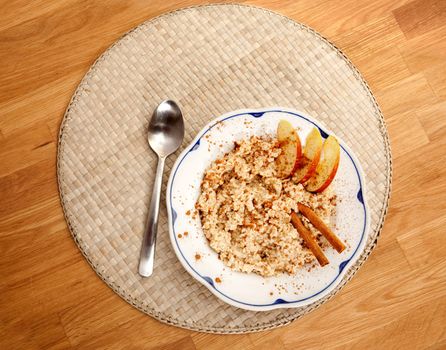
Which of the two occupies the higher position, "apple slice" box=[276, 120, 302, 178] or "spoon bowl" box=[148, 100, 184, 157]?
"spoon bowl" box=[148, 100, 184, 157]

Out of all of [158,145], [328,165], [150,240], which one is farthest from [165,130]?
[328,165]

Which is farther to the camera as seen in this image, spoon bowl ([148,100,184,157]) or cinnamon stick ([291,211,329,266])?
spoon bowl ([148,100,184,157])

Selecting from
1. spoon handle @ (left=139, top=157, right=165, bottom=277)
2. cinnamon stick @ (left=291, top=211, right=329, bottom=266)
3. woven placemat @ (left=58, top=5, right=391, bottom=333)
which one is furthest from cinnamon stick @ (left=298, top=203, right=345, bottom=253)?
spoon handle @ (left=139, top=157, right=165, bottom=277)

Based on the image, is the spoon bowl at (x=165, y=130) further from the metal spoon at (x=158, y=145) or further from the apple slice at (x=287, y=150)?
the apple slice at (x=287, y=150)

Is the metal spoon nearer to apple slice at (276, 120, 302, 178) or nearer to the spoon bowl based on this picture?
the spoon bowl

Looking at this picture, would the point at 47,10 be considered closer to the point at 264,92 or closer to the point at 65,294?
the point at 264,92

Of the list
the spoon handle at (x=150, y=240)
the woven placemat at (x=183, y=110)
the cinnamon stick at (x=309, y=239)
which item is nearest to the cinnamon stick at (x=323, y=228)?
the cinnamon stick at (x=309, y=239)

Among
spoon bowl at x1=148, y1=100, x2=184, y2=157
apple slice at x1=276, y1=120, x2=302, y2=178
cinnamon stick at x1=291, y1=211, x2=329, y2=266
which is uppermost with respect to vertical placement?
spoon bowl at x1=148, y1=100, x2=184, y2=157
